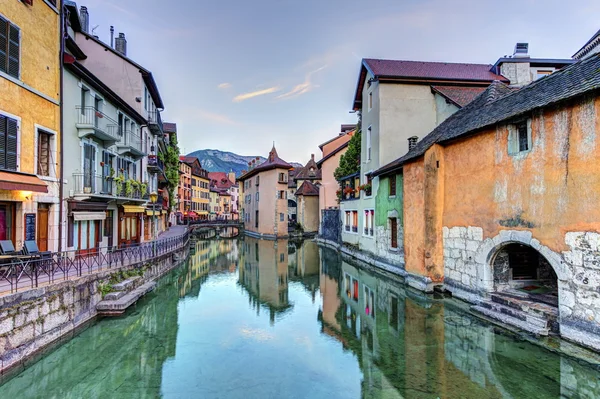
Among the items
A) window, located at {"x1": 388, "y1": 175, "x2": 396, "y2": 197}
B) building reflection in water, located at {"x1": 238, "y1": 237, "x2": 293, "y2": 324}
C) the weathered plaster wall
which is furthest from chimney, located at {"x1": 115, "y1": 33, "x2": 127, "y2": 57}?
the weathered plaster wall

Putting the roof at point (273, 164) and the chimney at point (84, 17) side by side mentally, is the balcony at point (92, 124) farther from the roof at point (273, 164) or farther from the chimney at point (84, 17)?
the roof at point (273, 164)

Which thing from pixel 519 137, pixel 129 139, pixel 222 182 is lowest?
pixel 519 137

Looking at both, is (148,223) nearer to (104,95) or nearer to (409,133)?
(104,95)


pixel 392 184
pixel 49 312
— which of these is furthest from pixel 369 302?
pixel 49 312

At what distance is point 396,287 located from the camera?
15.9m

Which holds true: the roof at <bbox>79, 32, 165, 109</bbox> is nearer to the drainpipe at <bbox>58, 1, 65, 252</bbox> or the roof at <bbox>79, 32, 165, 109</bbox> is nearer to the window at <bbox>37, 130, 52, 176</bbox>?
the drainpipe at <bbox>58, 1, 65, 252</bbox>

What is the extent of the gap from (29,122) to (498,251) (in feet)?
52.3

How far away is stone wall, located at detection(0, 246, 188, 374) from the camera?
7.23m

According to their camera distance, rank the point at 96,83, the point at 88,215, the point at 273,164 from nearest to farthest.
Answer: the point at 88,215 < the point at 96,83 < the point at 273,164

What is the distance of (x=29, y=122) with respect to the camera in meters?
10.9

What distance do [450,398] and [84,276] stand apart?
414 inches

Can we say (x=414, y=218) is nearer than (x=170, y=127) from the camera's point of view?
Yes

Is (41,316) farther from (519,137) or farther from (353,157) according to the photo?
(353,157)

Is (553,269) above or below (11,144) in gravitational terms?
below
